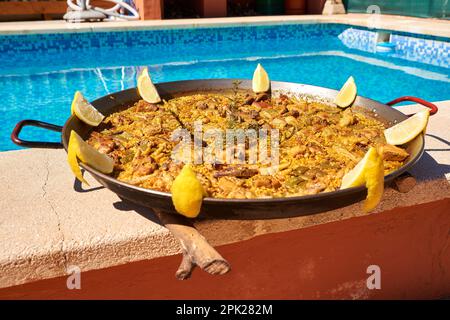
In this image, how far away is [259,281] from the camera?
1995mm

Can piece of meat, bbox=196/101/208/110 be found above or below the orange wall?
above

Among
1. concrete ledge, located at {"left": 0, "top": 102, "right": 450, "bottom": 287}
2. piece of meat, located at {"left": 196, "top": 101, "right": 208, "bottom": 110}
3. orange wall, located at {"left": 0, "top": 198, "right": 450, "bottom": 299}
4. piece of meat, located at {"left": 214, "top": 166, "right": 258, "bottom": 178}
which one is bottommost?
orange wall, located at {"left": 0, "top": 198, "right": 450, "bottom": 299}

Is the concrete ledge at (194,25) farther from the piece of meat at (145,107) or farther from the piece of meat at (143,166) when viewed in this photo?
the piece of meat at (143,166)

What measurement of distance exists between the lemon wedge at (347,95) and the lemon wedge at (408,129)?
0.51 m

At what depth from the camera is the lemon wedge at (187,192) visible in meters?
1.24

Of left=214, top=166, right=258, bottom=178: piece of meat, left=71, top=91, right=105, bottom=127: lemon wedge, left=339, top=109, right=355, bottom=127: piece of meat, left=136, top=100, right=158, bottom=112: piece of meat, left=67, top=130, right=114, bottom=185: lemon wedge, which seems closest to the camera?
left=67, top=130, right=114, bottom=185: lemon wedge

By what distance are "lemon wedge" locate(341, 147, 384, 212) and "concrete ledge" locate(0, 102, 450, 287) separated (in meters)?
0.45

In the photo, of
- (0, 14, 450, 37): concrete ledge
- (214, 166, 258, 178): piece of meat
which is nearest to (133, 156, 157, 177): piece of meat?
(214, 166, 258, 178): piece of meat

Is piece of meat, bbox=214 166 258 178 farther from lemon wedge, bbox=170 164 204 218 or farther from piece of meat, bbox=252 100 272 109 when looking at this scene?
piece of meat, bbox=252 100 272 109

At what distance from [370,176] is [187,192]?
616mm

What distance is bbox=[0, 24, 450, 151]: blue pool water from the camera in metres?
7.38

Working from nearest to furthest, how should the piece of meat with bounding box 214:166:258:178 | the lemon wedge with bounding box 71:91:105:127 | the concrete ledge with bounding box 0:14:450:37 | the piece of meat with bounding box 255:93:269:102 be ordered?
1. the piece of meat with bounding box 214:166:258:178
2. the lemon wedge with bounding box 71:91:105:127
3. the piece of meat with bounding box 255:93:269:102
4. the concrete ledge with bounding box 0:14:450:37

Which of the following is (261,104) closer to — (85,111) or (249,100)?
(249,100)

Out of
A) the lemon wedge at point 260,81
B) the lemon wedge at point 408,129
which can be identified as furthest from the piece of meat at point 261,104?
the lemon wedge at point 408,129
